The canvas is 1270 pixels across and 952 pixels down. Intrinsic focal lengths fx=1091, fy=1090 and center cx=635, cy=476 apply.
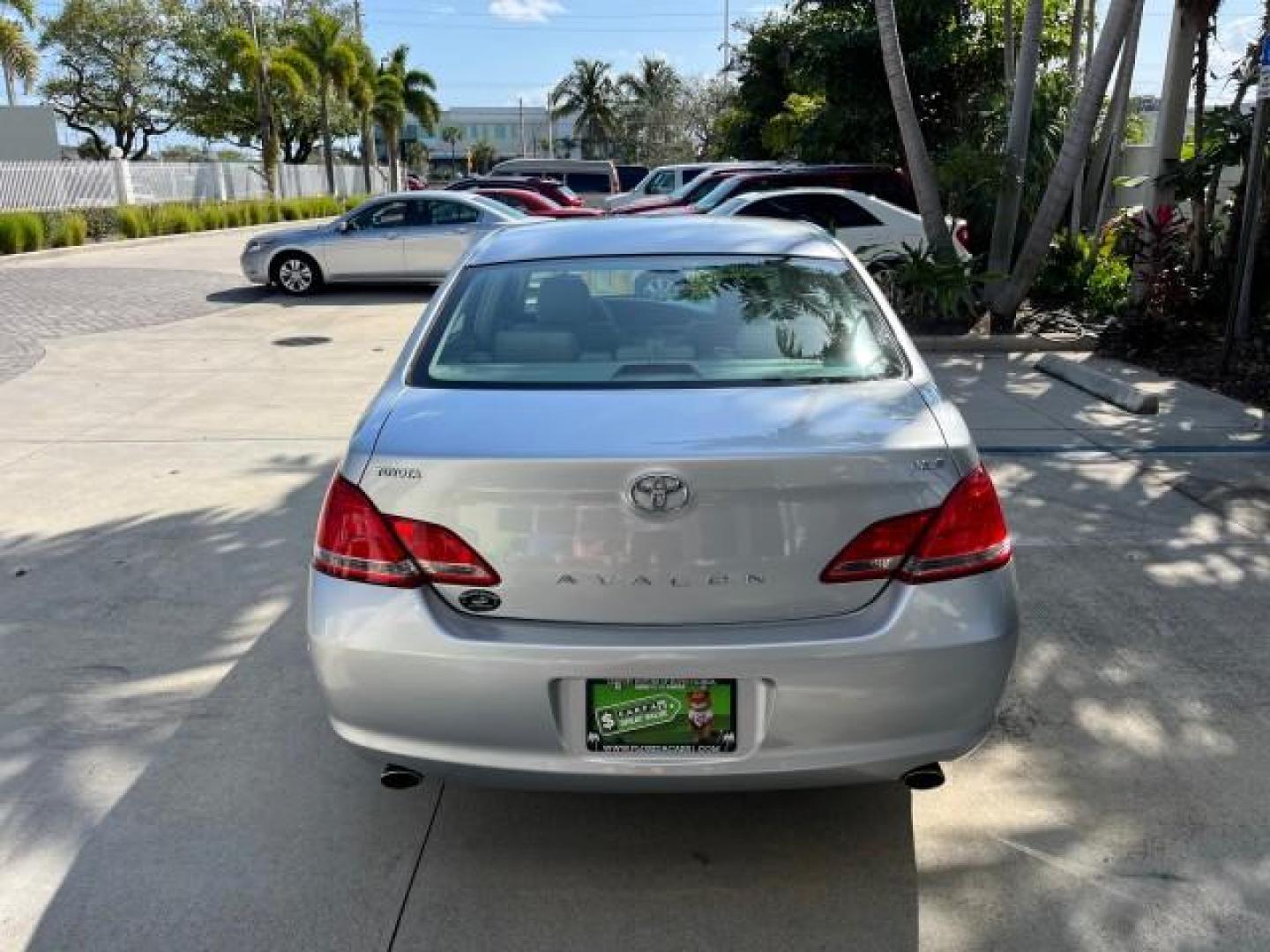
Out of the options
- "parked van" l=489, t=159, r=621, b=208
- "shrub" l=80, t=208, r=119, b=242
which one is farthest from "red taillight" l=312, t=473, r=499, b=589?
"parked van" l=489, t=159, r=621, b=208

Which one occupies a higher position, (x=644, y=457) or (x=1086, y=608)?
(x=644, y=457)

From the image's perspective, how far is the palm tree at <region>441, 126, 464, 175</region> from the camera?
11062cm

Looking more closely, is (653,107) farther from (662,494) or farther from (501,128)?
(501,128)

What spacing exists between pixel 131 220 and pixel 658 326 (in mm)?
25425

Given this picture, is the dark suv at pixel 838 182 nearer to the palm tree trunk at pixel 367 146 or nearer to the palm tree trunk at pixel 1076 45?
the palm tree trunk at pixel 1076 45

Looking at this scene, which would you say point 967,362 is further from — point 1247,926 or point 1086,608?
point 1247,926

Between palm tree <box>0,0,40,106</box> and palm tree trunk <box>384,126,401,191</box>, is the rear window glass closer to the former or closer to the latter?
palm tree <box>0,0,40,106</box>

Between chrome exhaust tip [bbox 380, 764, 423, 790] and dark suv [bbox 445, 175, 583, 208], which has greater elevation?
dark suv [bbox 445, 175, 583, 208]

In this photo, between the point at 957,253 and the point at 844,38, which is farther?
the point at 844,38

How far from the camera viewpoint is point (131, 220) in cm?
2533

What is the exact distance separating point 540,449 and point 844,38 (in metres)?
17.9

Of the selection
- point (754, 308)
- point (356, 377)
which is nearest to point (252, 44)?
point (356, 377)

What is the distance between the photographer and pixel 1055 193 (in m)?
10.2

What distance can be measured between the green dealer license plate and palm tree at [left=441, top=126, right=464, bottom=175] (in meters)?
110
